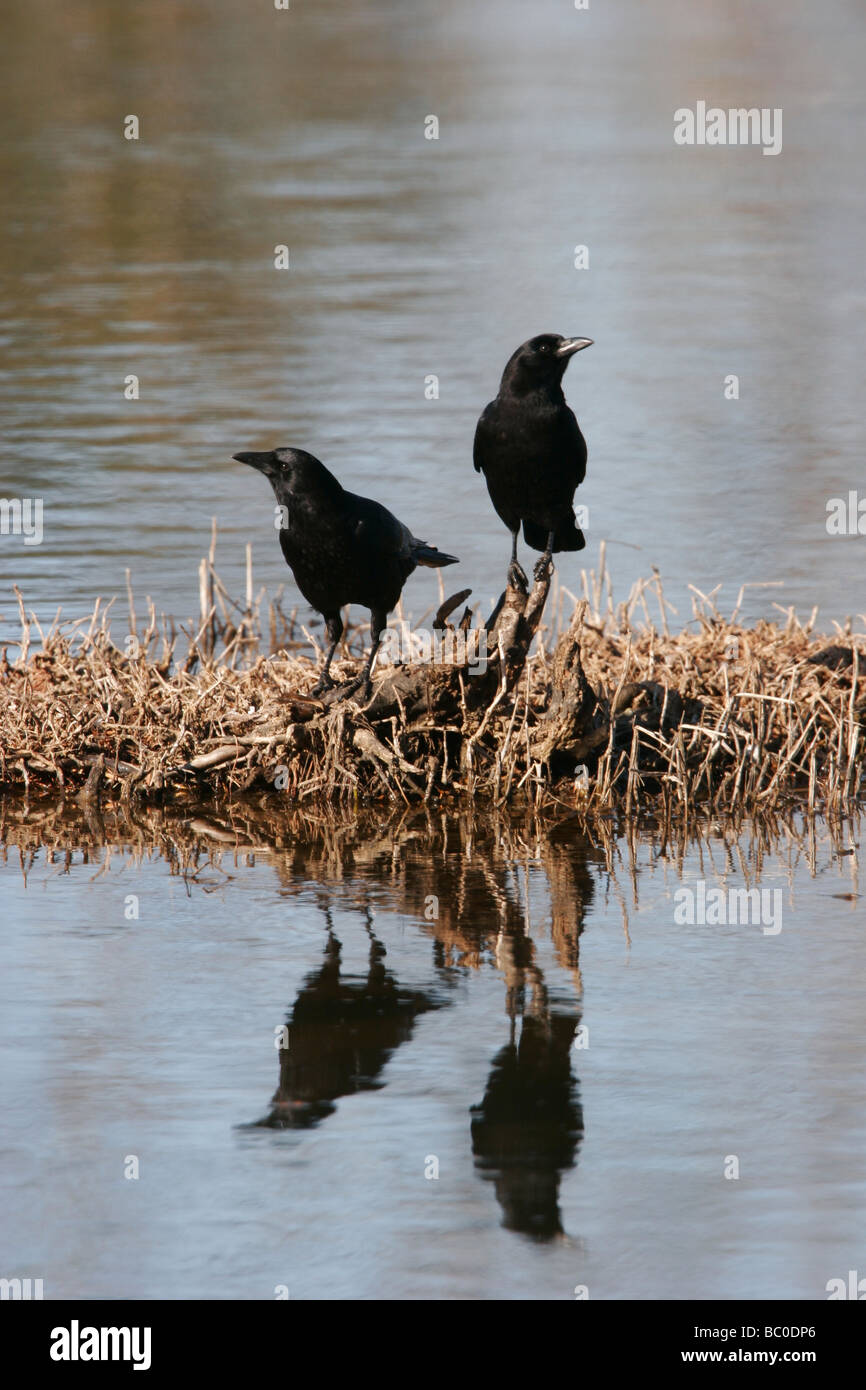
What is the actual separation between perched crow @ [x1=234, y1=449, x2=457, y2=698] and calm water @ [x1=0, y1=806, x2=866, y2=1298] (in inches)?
41.5

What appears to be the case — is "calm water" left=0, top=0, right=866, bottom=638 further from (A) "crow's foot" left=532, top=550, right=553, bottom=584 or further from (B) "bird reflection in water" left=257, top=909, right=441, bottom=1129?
(B) "bird reflection in water" left=257, top=909, right=441, bottom=1129

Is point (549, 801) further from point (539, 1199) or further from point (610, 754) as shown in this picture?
point (539, 1199)

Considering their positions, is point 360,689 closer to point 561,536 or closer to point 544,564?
point 544,564

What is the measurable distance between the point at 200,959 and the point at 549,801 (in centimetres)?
220

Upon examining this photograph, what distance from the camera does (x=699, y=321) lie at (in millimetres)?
20875

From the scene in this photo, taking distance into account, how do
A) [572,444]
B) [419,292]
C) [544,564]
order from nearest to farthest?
[572,444], [544,564], [419,292]

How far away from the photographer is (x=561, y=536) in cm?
874

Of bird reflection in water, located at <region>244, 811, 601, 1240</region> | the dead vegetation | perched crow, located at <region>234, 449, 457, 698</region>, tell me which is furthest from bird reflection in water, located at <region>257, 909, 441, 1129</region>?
perched crow, located at <region>234, 449, 457, 698</region>

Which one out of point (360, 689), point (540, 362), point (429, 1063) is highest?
point (540, 362)

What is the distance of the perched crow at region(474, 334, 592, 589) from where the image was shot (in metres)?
8.19

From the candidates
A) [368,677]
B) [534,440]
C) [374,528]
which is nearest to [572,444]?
[534,440]

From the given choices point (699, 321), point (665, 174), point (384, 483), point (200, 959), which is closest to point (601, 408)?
point (384, 483)

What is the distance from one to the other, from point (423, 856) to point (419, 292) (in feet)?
49.5

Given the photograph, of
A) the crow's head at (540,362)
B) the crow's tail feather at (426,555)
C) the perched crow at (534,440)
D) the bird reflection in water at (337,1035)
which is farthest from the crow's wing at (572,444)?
the bird reflection in water at (337,1035)
